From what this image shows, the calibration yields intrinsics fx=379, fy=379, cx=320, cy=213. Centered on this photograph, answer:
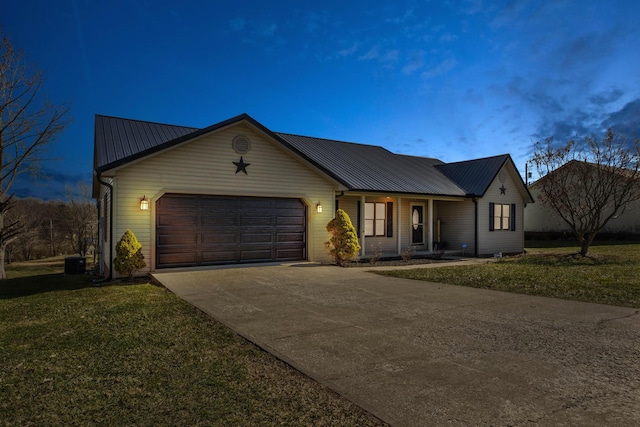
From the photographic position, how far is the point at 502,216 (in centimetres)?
2011

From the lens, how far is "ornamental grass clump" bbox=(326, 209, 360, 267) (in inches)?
537

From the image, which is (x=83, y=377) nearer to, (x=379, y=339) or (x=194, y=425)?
(x=194, y=425)

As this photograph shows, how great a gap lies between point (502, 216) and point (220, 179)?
1517 cm

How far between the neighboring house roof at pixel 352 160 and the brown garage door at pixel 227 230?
1.94 metres

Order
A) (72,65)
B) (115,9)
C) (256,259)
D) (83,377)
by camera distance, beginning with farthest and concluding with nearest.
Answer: (72,65), (115,9), (256,259), (83,377)

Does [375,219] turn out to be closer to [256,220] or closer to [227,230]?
[256,220]

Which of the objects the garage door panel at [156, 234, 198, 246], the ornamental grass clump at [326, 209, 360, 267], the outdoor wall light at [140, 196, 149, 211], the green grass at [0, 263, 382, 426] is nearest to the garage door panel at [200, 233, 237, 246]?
the garage door panel at [156, 234, 198, 246]

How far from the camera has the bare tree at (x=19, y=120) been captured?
16092 millimetres

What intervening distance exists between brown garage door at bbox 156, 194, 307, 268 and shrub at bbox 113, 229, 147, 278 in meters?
1.00

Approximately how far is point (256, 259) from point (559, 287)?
897 cm

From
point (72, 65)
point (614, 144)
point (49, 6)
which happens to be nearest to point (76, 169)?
point (72, 65)

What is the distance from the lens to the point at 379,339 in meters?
5.07

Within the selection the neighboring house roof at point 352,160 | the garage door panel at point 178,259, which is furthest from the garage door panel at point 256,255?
the neighboring house roof at point 352,160

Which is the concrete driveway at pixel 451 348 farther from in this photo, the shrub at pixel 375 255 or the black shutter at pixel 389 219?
the black shutter at pixel 389 219
